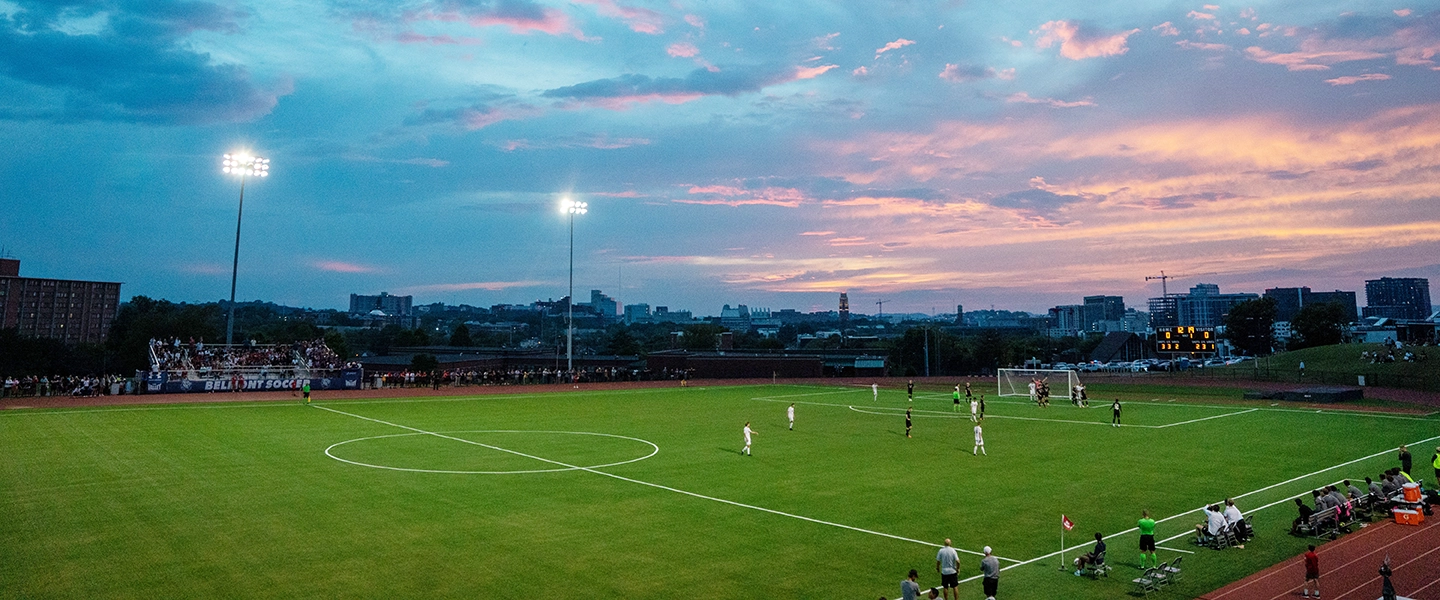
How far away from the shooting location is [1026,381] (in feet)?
229

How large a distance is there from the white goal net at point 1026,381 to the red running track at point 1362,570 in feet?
151

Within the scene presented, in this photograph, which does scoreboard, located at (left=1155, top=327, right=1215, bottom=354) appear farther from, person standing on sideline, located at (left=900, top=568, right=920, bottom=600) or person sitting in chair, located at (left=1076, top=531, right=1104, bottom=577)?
person standing on sideline, located at (left=900, top=568, right=920, bottom=600)

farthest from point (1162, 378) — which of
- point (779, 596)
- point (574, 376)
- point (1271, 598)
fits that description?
point (779, 596)

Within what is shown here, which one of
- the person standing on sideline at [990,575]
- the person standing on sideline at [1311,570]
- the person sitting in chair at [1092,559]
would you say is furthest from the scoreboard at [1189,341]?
the person standing on sideline at [990,575]

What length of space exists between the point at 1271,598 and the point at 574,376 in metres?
70.8

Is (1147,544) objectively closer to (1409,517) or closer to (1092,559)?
(1092,559)

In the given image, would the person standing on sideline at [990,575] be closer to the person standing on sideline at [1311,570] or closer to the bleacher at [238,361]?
the person standing on sideline at [1311,570]

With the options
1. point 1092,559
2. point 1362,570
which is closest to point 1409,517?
point 1362,570

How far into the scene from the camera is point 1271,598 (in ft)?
48.8

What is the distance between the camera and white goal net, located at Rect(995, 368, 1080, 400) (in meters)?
65.5

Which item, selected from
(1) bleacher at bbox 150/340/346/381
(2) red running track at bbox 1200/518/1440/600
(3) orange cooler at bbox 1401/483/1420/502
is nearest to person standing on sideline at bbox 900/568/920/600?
(2) red running track at bbox 1200/518/1440/600

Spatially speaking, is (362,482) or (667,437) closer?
(362,482)

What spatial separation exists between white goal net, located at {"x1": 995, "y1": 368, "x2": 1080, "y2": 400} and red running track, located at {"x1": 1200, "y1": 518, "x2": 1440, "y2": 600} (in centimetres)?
4588

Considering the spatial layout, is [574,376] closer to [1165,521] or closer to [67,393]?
[67,393]
